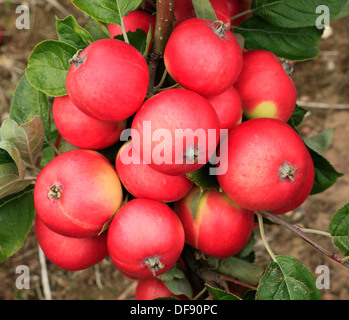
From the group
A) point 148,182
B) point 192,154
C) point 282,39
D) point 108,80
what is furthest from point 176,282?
point 282,39

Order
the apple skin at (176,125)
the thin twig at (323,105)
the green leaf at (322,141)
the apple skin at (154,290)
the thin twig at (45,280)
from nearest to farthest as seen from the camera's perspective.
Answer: the apple skin at (176,125) < the apple skin at (154,290) < the green leaf at (322,141) < the thin twig at (45,280) < the thin twig at (323,105)

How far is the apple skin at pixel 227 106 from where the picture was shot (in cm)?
78

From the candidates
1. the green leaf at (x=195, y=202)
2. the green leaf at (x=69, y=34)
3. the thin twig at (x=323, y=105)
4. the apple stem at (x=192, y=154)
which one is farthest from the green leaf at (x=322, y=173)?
the thin twig at (x=323, y=105)

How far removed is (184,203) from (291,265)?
251 millimetres

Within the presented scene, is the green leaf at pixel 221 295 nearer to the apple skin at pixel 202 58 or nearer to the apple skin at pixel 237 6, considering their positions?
the apple skin at pixel 202 58

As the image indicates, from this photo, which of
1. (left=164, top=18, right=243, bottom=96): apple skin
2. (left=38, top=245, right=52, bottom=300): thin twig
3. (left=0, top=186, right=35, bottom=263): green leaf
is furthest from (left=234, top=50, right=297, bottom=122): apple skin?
(left=38, top=245, right=52, bottom=300): thin twig

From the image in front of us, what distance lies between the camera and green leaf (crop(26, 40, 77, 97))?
32.5 inches

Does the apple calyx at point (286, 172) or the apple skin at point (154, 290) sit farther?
the apple skin at point (154, 290)

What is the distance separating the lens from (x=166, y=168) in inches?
27.5

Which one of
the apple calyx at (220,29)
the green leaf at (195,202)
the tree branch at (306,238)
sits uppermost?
the apple calyx at (220,29)

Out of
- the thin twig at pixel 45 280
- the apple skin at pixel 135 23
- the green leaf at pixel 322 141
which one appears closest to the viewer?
the apple skin at pixel 135 23
